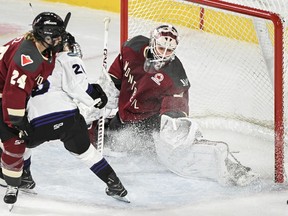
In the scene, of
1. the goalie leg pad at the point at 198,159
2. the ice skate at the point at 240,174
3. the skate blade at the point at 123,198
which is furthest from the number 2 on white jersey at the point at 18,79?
the ice skate at the point at 240,174

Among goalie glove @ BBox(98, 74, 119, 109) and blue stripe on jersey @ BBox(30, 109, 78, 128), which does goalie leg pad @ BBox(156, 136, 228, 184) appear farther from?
blue stripe on jersey @ BBox(30, 109, 78, 128)

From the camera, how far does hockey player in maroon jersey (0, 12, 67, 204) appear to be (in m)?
3.60

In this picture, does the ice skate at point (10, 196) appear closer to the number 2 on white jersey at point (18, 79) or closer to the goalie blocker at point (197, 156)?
the number 2 on white jersey at point (18, 79)

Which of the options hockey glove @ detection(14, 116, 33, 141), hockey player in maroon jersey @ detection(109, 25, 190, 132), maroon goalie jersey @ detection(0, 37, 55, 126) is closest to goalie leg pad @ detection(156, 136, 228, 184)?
hockey player in maroon jersey @ detection(109, 25, 190, 132)

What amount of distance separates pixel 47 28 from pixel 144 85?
855 mm

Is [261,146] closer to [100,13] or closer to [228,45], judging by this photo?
[228,45]

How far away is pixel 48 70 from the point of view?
12.2 ft

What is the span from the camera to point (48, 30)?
3.64 m

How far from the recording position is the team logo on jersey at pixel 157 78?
14.3ft

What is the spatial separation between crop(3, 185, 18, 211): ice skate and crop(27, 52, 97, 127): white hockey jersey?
276 mm

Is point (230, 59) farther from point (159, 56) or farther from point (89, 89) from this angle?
point (89, 89)

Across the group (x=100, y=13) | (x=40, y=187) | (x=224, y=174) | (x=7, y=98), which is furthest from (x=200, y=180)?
(x=100, y=13)

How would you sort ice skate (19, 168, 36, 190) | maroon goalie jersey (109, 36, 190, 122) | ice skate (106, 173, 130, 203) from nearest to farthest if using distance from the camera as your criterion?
ice skate (106, 173, 130, 203) → ice skate (19, 168, 36, 190) → maroon goalie jersey (109, 36, 190, 122)

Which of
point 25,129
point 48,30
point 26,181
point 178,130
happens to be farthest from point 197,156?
point 48,30
